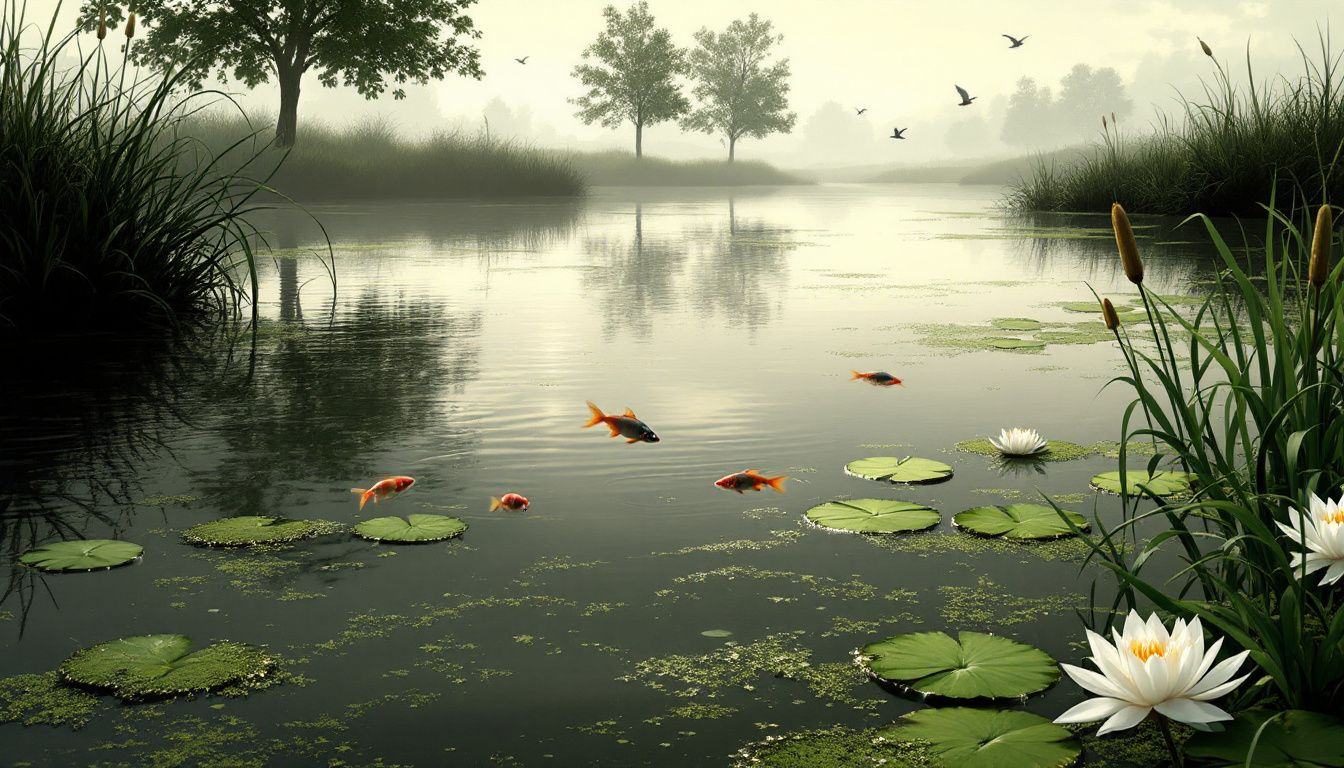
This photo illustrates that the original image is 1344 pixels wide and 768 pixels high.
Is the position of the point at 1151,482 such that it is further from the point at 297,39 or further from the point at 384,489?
the point at 297,39

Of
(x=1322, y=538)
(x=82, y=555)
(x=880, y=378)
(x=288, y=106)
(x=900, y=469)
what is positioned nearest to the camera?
(x=1322, y=538)

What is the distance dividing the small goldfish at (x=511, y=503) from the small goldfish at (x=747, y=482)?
21.6 inches

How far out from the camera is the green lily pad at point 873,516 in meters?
2.96

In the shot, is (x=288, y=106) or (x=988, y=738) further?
(x=288, y=106)

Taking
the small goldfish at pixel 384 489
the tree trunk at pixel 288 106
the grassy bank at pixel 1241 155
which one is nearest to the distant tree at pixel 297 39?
the tree trunk at pixel 288 106

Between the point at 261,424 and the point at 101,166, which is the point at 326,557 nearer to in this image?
the point at 261,424

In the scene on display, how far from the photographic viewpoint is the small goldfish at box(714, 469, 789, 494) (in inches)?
129

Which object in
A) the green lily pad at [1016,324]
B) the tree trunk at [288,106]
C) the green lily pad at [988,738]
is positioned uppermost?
the tree trunk at [288,106]

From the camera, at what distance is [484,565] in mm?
2709

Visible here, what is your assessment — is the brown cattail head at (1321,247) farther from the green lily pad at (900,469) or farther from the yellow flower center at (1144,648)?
the green lily pad at (900,469)

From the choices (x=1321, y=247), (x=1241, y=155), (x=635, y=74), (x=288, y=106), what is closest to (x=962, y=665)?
(x=1321, y=247)

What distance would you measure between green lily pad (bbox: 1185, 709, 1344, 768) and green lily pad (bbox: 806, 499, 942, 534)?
3.97 feet

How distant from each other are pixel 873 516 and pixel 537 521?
0.85 meters

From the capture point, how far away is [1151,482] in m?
3.21
